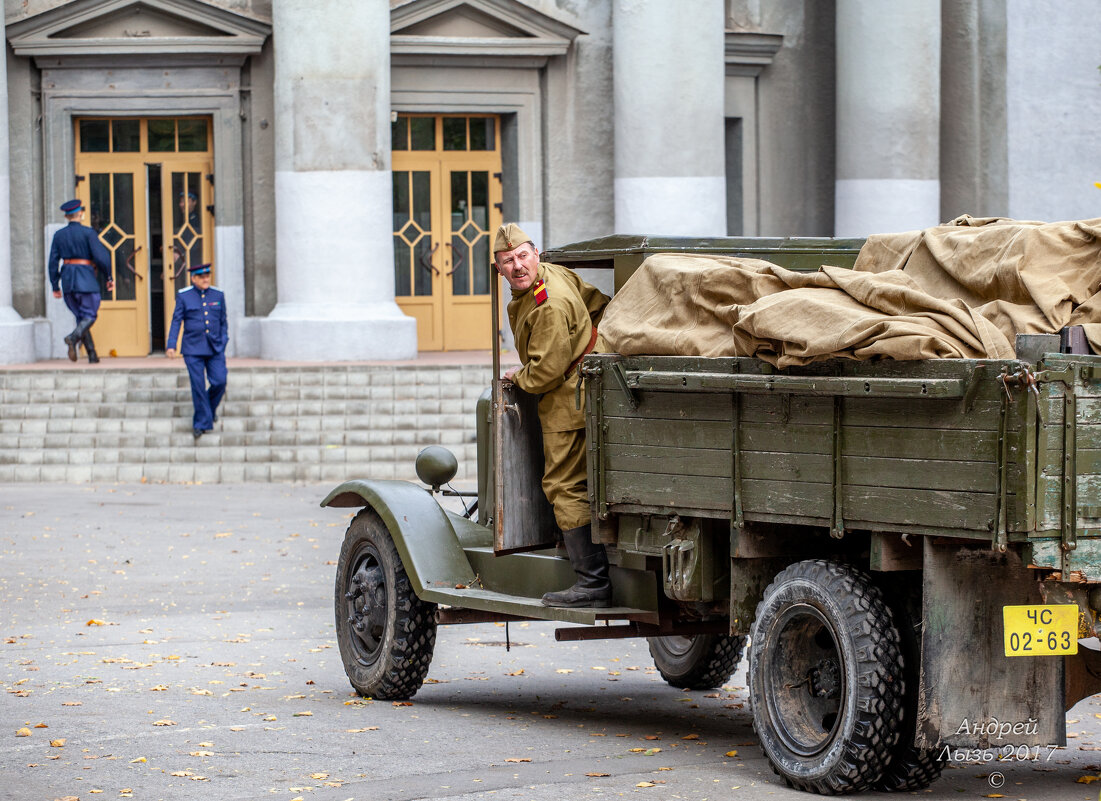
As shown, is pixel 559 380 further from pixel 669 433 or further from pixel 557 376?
pixel 669 433

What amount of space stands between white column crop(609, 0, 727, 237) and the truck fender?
54.6 feet

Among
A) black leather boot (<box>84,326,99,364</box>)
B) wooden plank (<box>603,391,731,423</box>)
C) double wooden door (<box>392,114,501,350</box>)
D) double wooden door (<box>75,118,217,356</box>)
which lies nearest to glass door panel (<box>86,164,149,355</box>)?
double wooden door (<box>75,118,217,356</box>)

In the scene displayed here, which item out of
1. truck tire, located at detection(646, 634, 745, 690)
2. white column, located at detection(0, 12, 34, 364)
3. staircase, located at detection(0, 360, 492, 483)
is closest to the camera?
truck tire, located at detection(646, 634, 745, 690)

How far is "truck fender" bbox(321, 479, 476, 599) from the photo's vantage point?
809cm

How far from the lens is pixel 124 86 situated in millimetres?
24484

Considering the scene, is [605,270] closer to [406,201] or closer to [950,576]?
[950,576]

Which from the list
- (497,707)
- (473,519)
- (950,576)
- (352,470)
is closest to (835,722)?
(950,576)

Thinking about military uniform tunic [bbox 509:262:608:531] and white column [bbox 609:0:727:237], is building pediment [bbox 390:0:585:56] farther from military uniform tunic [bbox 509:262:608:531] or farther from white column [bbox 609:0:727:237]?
military uniform tunic [bbox 509:262:608:531]

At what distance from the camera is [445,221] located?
2617 centimetres

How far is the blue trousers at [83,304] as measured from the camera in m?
21.8

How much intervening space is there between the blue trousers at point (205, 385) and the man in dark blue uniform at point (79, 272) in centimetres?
358

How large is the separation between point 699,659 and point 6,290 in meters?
17.3

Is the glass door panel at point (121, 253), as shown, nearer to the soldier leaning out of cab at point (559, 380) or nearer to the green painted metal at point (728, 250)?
the green painted metal at point (728, 250)

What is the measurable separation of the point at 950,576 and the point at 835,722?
2.26ft
